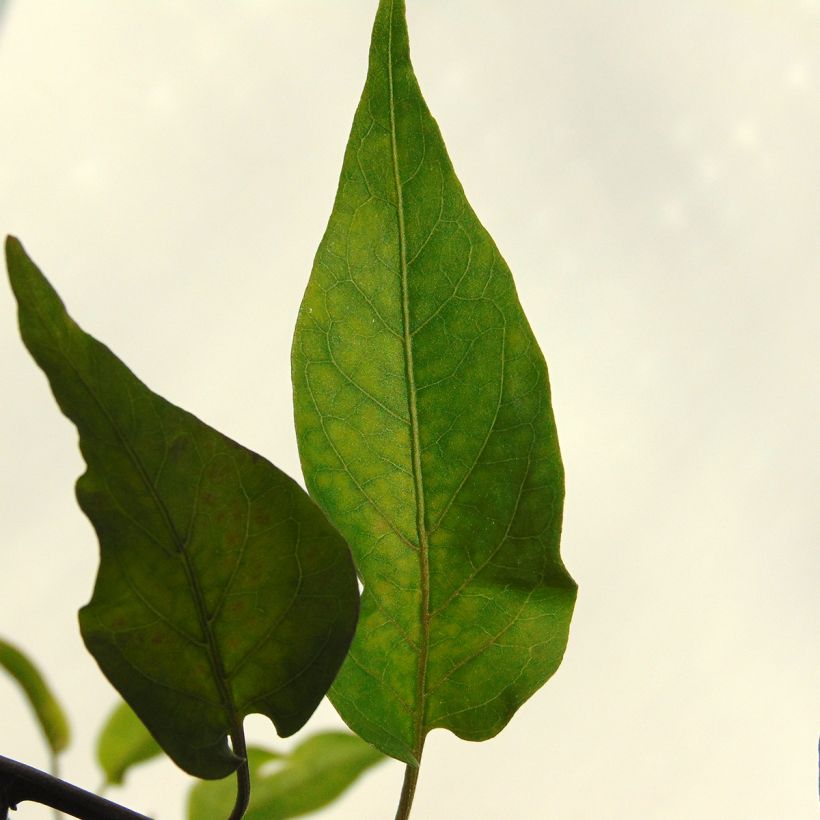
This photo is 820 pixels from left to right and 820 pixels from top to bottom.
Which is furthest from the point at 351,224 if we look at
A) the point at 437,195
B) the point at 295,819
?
the point at 295,819

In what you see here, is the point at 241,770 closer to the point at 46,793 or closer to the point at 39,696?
the point at 46,793

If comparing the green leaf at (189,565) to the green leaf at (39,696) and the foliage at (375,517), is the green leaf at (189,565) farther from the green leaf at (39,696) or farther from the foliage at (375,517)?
the green leaf at (39,696)

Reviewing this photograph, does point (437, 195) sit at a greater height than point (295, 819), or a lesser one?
greater

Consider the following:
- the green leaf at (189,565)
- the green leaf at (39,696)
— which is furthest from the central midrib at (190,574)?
the green leaf at (39,696)

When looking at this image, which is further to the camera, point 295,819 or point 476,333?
point 295,819

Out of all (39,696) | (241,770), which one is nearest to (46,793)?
(241,770)

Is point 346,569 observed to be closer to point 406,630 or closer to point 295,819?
point 406,630
